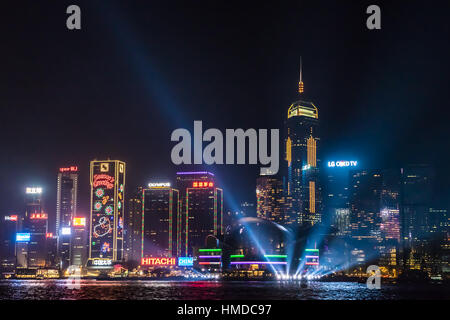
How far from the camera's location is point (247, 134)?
250 feet

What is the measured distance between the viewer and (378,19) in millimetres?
63250
